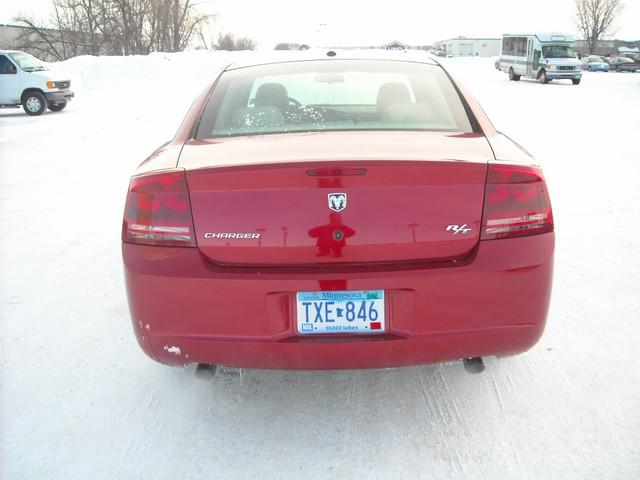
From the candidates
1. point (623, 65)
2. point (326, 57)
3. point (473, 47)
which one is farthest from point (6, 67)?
point (473, 47)

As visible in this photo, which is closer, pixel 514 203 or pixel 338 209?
pixel 338 209

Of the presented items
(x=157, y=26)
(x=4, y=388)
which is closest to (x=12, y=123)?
(x=4, y=388)

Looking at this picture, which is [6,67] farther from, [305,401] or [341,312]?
[341,312]

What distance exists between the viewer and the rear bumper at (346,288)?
2064mm

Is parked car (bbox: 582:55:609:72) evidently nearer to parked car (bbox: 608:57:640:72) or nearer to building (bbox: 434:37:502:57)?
parked car (bbox: 608:57:640:72)

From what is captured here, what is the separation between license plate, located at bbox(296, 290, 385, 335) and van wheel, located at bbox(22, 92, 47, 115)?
16715mm

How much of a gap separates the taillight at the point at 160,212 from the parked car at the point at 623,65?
54.7 m

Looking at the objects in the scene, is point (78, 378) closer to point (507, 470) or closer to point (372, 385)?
point (372, 385)

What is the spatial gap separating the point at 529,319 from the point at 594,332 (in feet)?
4.13

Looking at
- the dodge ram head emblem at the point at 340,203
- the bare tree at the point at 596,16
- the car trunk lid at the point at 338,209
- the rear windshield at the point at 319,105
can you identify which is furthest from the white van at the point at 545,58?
the bare tree at the point at 596,16

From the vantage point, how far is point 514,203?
2.14 m

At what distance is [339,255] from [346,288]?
122 millimetres

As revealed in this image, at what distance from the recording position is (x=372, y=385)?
108 inches

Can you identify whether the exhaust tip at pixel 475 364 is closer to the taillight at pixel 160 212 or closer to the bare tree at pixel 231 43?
the taillight at pixel 160 212
